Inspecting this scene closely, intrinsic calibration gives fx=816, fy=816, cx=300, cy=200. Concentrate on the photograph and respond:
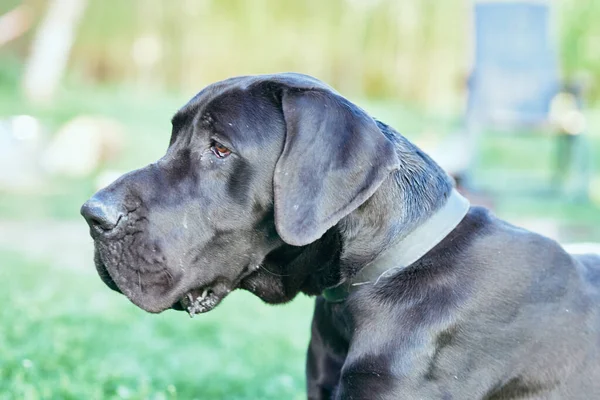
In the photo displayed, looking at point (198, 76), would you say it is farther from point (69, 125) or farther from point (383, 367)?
point (383, 367)

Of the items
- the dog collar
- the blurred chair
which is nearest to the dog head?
the dog collar

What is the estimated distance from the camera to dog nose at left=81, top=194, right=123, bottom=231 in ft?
8.36

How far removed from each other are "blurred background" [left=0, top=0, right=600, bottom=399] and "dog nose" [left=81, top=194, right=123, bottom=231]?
1.09 metres

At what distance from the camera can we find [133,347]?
4.23m

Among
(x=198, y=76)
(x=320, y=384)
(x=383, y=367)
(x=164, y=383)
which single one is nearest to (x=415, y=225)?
(x=383, y=367)

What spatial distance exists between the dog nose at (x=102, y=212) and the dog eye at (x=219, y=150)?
14.1 inches

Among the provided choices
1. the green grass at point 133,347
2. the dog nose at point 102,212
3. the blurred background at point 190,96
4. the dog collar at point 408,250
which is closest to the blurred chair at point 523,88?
the blurred background at point 190,96

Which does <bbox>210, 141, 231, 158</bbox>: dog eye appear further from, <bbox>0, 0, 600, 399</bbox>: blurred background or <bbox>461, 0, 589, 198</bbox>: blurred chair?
<bbox>461, 0, 589, 198</bbox>: blurred chair

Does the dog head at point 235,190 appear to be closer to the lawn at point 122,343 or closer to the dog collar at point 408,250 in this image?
the dog collar at point 408,250

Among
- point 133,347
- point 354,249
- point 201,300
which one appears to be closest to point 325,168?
point 354,249

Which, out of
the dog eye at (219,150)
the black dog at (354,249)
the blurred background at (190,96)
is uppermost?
the dog eye at (219,150)

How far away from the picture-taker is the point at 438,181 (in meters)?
2.78

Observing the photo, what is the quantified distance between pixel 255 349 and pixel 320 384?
5.11 feet

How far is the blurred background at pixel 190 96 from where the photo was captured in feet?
13.5
